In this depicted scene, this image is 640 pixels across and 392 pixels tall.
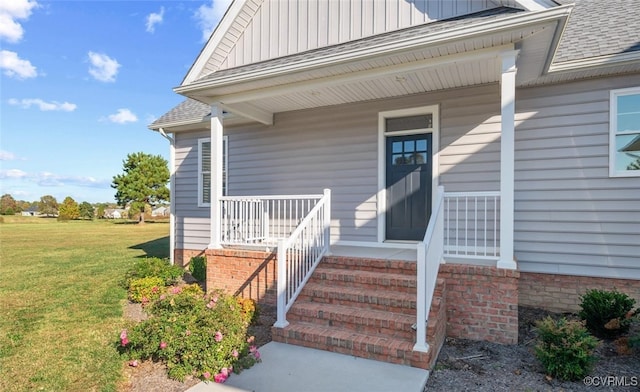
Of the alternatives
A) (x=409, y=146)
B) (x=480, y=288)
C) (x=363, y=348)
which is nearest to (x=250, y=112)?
(x=409, y=146)

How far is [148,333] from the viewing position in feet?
11.2

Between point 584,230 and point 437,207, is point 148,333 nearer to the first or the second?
point 437,207

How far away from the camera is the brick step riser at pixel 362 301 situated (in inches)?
150

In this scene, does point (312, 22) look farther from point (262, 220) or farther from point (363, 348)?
point (363, 348)

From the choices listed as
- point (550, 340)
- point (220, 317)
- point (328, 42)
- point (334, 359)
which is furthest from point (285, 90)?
point (550, 340)

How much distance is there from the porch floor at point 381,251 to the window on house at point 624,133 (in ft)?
9.73

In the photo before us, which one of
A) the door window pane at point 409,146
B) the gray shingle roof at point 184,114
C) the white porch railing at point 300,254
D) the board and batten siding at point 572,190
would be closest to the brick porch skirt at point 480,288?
the board and batten siding at point 572,190

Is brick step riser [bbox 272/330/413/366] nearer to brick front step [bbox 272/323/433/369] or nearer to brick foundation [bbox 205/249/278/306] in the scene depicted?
brick front step [bbox 272/323/433/369]

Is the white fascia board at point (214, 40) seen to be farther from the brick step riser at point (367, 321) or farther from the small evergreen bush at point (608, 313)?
the small evergreen bush at point (608, 313)

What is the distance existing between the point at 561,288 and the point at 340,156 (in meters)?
4.09

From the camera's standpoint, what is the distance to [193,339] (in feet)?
10.6

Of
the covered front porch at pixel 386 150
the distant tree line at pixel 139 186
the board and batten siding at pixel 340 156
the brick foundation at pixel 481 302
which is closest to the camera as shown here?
the brick foundation at pixel 481 302

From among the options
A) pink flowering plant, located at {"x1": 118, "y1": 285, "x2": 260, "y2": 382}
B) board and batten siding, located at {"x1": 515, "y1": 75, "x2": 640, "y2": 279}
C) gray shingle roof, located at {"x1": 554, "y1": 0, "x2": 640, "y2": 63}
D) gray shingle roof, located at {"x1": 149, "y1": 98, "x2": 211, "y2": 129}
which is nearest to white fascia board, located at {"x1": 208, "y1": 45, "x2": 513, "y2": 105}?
gray shingle roof, located at {"x1": 554, "y1": 0, "x2": 640, "y2": 63}

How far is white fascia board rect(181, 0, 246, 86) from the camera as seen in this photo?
19.4 ft
